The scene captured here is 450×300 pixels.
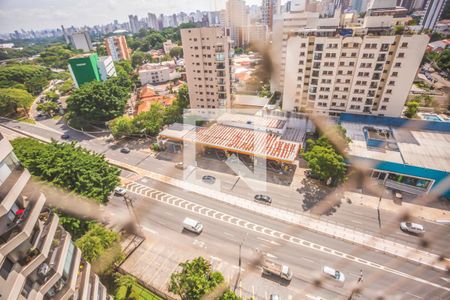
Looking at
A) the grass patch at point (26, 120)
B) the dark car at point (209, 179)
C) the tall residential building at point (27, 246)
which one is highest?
the tall residential building at point (27, 246)

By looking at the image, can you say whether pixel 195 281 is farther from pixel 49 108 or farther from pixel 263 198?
pixel 49 108

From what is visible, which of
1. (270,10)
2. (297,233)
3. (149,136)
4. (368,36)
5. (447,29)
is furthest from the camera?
(447,29)

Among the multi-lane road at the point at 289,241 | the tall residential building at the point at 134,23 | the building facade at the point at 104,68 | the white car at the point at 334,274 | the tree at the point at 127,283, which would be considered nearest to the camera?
the tree at the point at 127,283

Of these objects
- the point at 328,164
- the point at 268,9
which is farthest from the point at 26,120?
the point at 268,9

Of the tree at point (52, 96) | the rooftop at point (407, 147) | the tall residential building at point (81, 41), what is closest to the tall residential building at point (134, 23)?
the tall residential building at point (81, 41)

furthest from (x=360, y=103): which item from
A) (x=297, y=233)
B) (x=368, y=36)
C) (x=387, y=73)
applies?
(x=297, y=233)

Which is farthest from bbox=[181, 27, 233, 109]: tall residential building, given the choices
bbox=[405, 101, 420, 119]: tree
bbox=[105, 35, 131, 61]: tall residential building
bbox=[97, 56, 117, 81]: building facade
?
bbox=[105, 35, 131, 61]: tall residential building

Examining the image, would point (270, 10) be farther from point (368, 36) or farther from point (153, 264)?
point (153, 264)

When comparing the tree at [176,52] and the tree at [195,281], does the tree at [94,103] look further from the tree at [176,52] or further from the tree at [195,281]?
the tree at [176,52]
